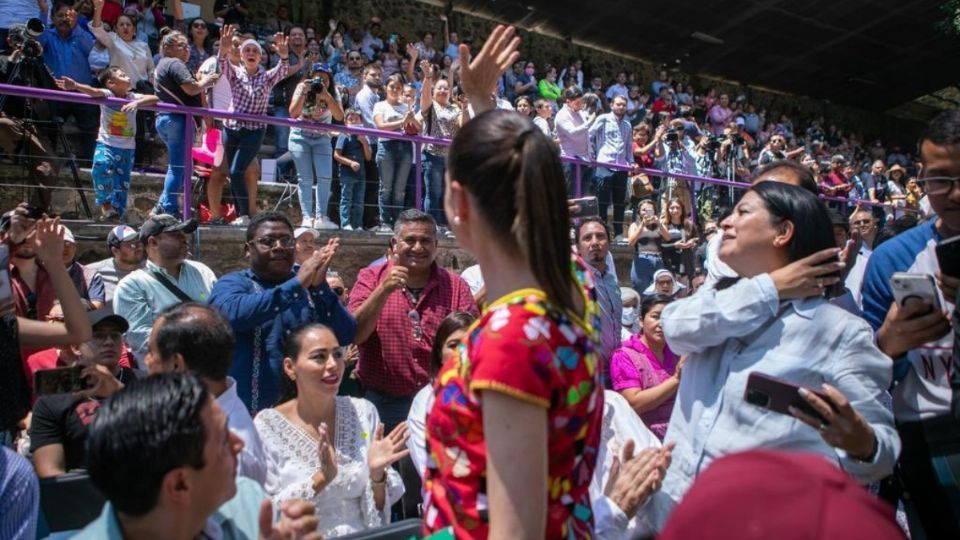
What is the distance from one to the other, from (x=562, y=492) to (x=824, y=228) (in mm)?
1009

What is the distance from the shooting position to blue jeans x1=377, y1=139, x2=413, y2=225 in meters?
6.61

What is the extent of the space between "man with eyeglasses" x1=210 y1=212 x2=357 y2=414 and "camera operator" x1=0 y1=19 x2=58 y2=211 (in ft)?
9.46

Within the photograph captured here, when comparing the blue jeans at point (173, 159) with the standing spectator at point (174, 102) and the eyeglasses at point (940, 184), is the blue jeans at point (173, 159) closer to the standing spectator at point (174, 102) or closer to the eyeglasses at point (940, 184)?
the standing spectator at point (174, 102)

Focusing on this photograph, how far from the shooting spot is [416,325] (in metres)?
3.59

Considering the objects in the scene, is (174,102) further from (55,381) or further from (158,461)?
(158,461)

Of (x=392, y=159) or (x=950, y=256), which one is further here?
(x=392, y=159)

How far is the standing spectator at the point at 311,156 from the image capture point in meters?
6.23

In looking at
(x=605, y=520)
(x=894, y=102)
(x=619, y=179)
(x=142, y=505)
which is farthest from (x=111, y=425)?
(x=894, y=102)

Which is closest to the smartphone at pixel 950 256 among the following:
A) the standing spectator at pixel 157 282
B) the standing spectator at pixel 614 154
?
the standing spectator at pixel 157 282

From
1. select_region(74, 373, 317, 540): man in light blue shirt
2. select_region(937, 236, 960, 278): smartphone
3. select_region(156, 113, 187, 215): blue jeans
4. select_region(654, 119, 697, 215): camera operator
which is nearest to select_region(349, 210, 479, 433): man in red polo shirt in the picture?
select_region(74, 373, 317, 540): man in light blue shirt

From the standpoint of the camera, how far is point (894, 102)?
19.7 meters

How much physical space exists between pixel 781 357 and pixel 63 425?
2358mm

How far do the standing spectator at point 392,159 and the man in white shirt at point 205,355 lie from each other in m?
4.25

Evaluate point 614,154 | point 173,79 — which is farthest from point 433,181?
point 614,154
